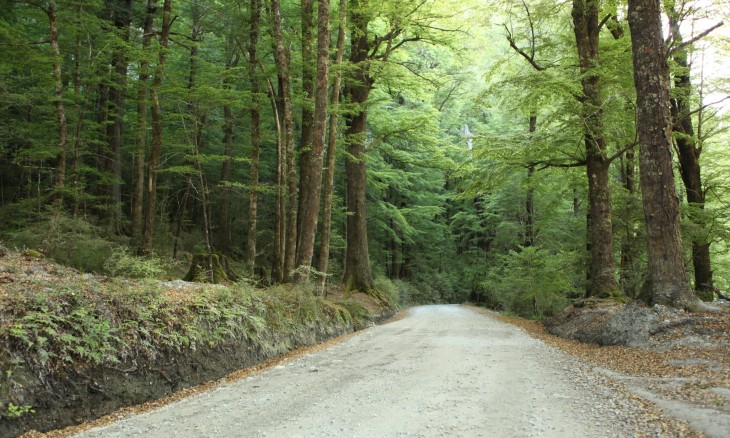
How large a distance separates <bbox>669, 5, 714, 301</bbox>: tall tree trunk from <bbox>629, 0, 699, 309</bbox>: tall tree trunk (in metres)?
3.93

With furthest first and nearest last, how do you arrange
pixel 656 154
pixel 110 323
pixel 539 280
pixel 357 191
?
1. pixel 357 191
2. pixel 539 280
3. pixel 656 154
4. pixel 110 323

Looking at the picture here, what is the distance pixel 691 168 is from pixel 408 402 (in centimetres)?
1437

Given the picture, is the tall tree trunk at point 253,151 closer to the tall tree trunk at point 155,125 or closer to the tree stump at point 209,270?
the tree stump at point 209,270

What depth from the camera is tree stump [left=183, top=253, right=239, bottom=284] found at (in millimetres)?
9992

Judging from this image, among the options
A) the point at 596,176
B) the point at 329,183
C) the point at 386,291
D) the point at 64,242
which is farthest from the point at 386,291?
the point at 64,242

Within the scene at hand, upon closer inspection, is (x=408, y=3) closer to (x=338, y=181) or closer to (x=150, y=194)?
(x=150, y=194)

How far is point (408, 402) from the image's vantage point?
4.49 m

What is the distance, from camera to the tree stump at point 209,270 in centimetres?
999

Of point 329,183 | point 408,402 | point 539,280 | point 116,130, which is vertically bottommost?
point 408,402

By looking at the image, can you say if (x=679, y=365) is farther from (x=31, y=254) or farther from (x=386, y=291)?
(x=386, y=291)

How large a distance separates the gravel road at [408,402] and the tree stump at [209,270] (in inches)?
156

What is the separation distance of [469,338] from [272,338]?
4.27 metres

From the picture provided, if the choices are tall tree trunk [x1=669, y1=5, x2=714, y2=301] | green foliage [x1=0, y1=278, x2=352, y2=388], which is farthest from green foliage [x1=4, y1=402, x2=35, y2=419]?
tall tree trunk [x1=669, y1=5, x2=714, y2=301]

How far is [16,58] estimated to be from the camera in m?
12.2
